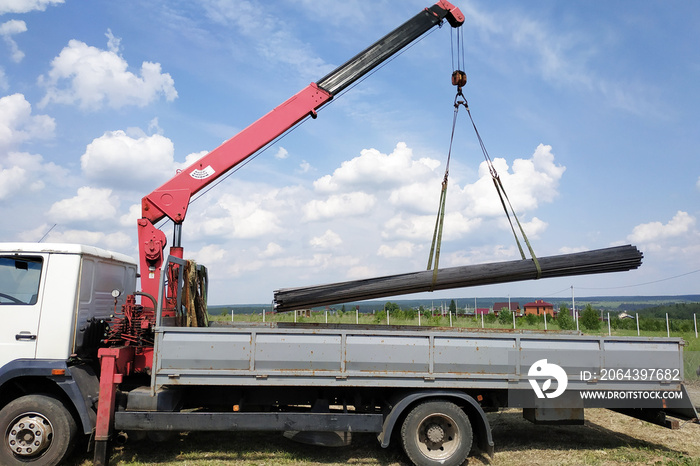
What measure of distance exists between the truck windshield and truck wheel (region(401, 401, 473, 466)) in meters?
4.54

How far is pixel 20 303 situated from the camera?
546 centimetres

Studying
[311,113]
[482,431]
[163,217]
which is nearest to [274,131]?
[311,113]

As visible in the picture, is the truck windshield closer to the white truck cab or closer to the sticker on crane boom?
the white truck cab

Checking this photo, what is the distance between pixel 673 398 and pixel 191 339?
18.9 feet

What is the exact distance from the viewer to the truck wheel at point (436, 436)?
18.2ft

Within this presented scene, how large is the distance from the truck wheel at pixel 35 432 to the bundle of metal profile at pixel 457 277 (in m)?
3.38

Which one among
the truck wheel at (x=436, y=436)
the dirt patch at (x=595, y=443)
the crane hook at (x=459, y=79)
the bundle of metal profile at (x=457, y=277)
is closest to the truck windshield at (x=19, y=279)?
the bundle of metal profile at (x=457, y=277)

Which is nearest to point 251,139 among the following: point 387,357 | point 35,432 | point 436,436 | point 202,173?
point 202,173

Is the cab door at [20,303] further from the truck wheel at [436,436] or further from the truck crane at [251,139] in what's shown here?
the truck wheel at [436,436]

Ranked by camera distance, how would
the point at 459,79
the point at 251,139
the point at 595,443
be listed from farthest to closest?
the point at 459,79 → the point at 251,139 → the point at 595,443

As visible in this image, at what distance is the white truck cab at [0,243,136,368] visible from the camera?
5371mm

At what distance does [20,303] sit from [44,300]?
261 millimetres

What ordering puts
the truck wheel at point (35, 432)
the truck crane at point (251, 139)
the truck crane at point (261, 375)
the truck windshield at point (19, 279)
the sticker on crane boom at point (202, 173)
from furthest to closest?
the sticker on crane boom at point (202, 173)
the truck crane at point (251, 139)
the truck windshield at point (19, 279)
the truck crane at point (261, 375)
the truck wheel at point (35, 432)

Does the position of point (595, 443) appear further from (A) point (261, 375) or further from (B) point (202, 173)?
(B) point (202, 173)
